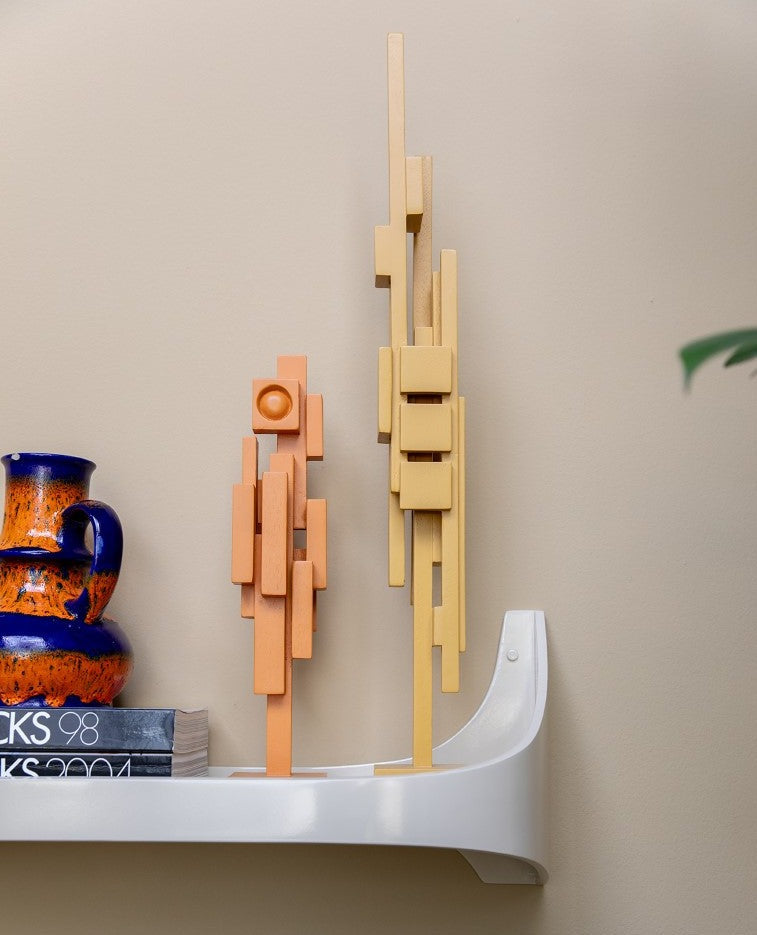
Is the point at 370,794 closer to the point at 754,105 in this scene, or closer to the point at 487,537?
the point at 487,537

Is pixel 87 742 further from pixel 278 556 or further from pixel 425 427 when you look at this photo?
pixel 425 427

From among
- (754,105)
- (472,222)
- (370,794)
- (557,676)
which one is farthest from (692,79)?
(370,794)

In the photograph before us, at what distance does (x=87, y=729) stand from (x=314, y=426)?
0.26 meters

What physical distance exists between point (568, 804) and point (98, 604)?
0.40 metres

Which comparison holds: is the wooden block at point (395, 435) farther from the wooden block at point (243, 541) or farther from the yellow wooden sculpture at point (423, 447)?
the wooden block at point (243, 541)

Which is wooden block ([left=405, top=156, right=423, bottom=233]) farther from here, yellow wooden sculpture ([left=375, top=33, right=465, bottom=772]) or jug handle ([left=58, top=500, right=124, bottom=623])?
jug handle ([left=58, top=500, right=124, bottom=623])

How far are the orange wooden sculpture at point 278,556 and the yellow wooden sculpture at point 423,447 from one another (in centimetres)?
6

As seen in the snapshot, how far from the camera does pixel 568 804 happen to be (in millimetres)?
816

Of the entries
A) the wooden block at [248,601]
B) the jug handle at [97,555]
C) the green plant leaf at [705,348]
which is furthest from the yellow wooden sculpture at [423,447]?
the green plant leaf at [705,348]

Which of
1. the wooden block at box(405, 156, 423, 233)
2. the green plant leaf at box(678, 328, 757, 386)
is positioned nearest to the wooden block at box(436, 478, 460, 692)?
the wooden block at box(405, 156, 423, 233)

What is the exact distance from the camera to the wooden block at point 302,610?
0.72 m

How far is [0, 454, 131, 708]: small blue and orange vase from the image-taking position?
710 mm

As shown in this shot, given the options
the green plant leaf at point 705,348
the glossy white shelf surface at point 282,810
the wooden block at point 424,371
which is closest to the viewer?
the green plant leaf at point 705,348

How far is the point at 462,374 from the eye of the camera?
884 millimetres
